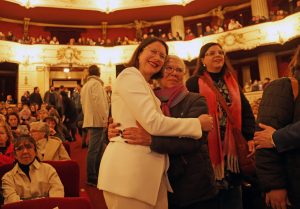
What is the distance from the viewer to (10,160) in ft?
9.95

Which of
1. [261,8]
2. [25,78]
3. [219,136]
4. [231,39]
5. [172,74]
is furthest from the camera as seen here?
[25,78]

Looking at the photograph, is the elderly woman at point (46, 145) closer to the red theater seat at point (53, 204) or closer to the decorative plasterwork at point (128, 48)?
the red theater seat at point (53, 204)

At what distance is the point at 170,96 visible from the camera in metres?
1.66

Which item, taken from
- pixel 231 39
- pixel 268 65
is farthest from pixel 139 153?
pixel 268 65

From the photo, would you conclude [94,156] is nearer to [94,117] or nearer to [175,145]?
[94,117]

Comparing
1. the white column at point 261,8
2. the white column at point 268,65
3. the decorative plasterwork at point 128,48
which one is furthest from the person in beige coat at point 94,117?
the white column at point 261,8

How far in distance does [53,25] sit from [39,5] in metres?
1.90

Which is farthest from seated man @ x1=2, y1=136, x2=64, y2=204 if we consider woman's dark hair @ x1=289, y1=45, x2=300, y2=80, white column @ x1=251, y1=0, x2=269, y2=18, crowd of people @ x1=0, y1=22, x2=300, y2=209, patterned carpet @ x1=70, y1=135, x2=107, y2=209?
white column @ x1=251, y1=0, x2=269, y2=18

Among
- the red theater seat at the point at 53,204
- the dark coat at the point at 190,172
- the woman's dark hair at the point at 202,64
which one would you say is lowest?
the red theater seat at the point at 53,204

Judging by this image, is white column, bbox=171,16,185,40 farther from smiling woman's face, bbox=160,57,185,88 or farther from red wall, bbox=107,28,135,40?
smiling woman's face, bbox=160,57,185,88

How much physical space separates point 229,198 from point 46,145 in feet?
6.91

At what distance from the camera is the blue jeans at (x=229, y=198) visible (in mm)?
1885

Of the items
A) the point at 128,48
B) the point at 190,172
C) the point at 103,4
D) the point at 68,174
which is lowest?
the point at 68,174

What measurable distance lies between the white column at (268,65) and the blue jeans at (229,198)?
1194 centimetres
